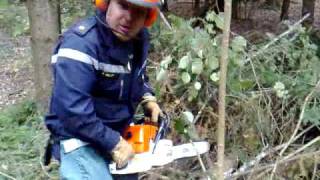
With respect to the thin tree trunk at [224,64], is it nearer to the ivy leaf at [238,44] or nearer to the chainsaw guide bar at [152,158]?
the chainsaw guide bar at [152,158]

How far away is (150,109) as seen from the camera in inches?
131

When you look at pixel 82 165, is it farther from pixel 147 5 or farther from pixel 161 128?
pixel 147 5

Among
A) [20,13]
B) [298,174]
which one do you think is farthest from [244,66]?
[20,13]

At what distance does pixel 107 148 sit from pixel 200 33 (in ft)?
5.49

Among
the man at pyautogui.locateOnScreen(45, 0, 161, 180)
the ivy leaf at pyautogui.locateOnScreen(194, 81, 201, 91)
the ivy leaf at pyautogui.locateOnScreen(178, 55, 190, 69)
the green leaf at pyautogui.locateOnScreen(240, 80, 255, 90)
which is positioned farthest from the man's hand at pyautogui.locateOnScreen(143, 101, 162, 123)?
the green leaf at pyautogui.locateOnScreen(240, 80, 255, 90)

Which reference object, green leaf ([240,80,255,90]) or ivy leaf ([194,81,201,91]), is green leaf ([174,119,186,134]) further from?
green leaf ([240,80,255,90])

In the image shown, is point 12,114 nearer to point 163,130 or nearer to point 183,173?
point 183,173

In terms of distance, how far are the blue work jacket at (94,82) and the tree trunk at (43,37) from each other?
222 cm

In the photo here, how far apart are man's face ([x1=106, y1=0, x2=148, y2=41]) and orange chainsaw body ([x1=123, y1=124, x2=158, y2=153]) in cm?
53

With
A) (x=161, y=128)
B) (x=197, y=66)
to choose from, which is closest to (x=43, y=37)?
(x=197, y=66)

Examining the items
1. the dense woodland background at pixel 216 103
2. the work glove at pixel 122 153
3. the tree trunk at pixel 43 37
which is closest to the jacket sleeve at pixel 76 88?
the work glove at pixel 122 153

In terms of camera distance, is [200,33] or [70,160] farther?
[200,33]

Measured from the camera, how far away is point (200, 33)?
423 cm

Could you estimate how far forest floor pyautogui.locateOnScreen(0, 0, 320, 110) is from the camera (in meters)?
6.38
